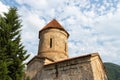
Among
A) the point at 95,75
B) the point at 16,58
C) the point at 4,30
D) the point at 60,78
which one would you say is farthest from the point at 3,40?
the point at 95,75

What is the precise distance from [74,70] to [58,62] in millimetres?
1520

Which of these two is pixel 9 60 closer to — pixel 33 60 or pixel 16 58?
pixel 16 58

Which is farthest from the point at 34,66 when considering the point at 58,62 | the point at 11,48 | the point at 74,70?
the point at 11,48

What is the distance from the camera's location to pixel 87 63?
12367 millimetres

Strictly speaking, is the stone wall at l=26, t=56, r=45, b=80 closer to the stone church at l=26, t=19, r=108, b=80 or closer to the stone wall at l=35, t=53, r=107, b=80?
the stone church at l=26, t=19, r=108, b=80

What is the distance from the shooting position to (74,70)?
12805 mm

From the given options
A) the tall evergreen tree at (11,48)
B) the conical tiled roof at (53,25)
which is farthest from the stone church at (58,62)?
the tall evergreen tree at (11,48)

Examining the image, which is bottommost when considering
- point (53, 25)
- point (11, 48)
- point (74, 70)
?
point (74, 70)

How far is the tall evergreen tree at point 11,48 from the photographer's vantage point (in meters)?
9.59

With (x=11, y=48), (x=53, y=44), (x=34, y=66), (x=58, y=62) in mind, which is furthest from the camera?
(x=53, y=44)

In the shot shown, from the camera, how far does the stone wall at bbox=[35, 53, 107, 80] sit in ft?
40.1

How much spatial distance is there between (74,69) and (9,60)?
5.08 meters

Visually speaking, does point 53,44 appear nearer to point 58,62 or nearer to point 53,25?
point 53,25

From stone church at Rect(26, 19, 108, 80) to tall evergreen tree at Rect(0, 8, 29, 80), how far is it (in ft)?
13.1
